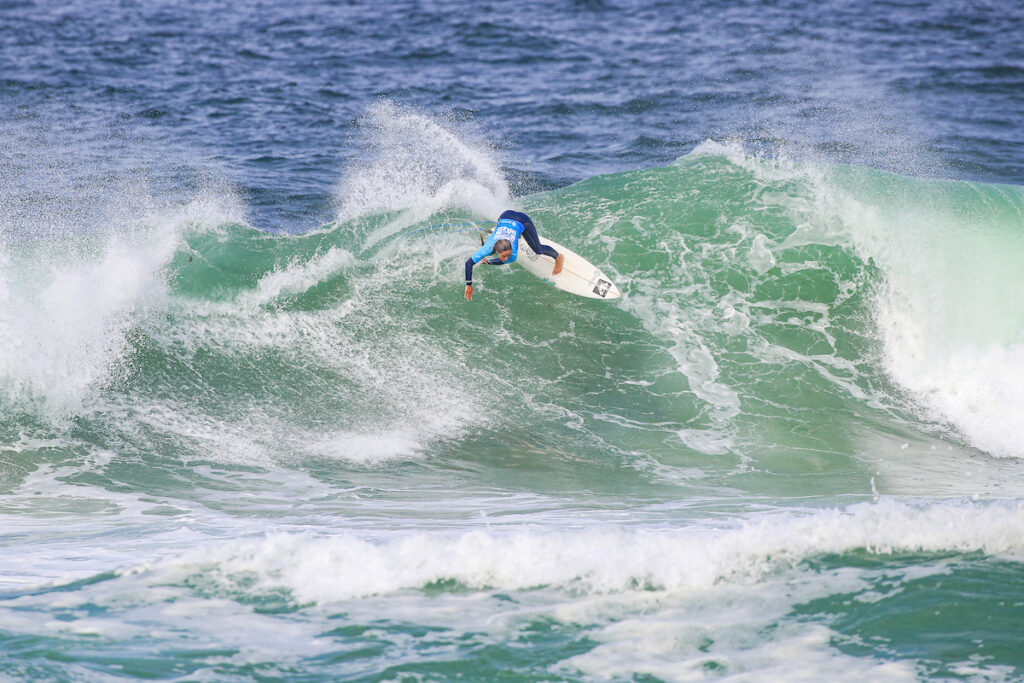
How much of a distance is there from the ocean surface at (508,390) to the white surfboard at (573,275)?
0.25 metres

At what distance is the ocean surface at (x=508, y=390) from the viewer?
5.71 metres

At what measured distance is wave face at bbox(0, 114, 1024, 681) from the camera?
568 cm

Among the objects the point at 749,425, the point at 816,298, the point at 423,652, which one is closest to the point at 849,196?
the point at 816,298

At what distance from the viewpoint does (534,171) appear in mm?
17625

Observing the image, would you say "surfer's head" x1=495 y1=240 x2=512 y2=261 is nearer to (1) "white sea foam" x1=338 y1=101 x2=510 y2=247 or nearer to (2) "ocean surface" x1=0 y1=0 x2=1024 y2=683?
(2) "ocean surface" x1=0 y1=0 x2=1024 y2=683

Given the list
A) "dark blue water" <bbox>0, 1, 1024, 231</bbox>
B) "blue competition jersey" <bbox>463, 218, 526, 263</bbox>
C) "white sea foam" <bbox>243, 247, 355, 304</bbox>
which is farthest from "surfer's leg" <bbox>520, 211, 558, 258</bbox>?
"dark blue water" <bbox>0, 1, 1024, 231</bbox>

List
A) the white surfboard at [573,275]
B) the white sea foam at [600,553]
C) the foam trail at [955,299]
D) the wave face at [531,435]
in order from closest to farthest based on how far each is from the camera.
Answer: the wave face at [531,435]
the white sea foam at [600,553]
the foam trail at [955,299]
the white surfboard at [573,275]

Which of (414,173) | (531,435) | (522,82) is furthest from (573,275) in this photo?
(522,82)

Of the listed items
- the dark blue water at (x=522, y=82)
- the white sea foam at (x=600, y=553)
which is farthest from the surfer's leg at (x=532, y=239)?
the dark blue water at (x=522, y=82)

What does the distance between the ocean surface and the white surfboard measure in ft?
0.81

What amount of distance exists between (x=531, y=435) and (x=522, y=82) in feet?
52.1

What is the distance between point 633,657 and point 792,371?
599cm

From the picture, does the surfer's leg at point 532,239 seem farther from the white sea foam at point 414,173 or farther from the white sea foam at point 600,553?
the white sea foam at point 600,553

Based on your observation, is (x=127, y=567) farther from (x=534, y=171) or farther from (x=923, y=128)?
(x=923, y=128)
